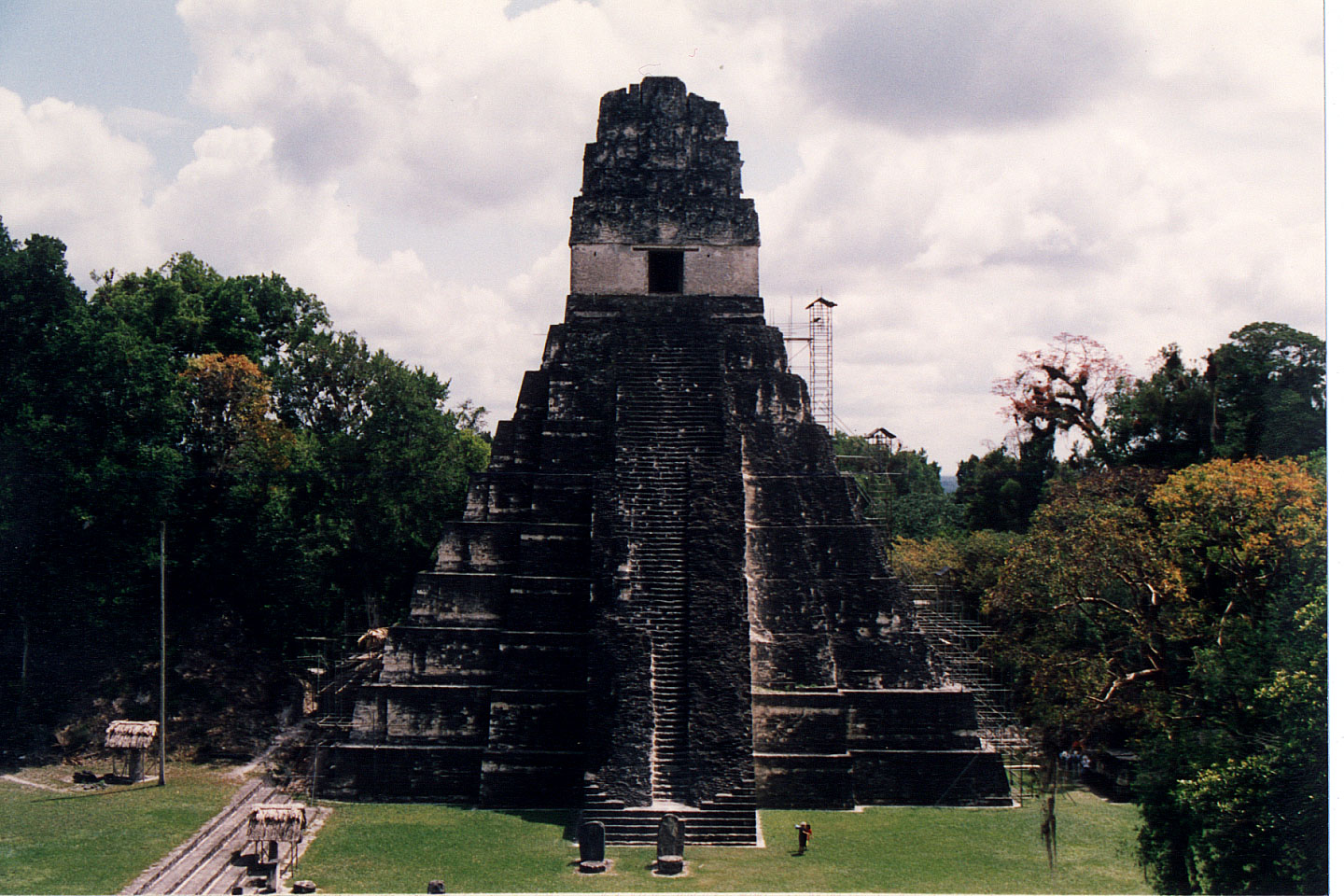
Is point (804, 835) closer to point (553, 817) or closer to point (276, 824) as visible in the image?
point (553, 817)

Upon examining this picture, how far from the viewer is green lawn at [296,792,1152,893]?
12727 mm

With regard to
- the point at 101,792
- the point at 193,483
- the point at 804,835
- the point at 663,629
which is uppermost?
the point at 193,483

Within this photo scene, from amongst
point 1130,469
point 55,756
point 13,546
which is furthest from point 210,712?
point 1130,469

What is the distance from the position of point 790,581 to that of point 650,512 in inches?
92.5

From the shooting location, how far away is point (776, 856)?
1368 centimetres

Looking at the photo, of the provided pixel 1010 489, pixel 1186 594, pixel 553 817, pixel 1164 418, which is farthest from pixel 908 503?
pixel 553 817

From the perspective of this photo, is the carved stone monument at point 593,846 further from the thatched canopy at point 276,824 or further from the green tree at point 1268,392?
the green tree at point 1268,392

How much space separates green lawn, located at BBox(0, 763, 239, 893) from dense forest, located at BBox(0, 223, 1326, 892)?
2584mm

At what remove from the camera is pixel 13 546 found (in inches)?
848

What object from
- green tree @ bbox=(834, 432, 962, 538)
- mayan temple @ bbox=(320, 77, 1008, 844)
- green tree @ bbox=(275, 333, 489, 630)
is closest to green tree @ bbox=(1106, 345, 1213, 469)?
green tree @ bbox=(834, 432, 962, 538)

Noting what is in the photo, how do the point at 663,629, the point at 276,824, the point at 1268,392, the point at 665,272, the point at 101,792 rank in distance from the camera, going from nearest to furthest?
the point at 276,824, the point at 663,629, the point at 101,792, the point at 665,272, the point at 1268,392

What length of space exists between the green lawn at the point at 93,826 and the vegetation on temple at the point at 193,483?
3021mm

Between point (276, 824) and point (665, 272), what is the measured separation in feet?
40.5

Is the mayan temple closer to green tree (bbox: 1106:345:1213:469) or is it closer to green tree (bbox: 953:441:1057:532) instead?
green tree (bbox: 1106:345:1213:469)
